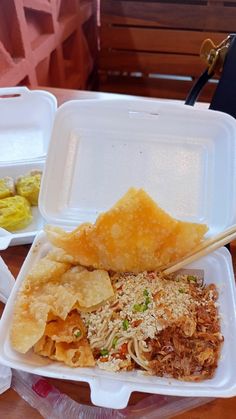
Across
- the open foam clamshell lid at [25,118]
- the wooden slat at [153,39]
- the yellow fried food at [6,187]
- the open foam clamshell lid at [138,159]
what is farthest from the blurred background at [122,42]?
the open foam clamshell lid at [138,159]

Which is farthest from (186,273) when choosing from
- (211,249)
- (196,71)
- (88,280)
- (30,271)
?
(196,71)

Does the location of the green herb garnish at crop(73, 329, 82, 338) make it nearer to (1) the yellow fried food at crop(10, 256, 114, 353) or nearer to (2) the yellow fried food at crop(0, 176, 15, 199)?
(1) the yellow fried food at crop(10, 256, 114, 353)

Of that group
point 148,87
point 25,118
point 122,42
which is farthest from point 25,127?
point 148,87

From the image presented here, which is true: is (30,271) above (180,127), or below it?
below

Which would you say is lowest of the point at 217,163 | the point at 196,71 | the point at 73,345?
the point at 196,71

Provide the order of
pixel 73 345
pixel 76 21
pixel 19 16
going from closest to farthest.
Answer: pixel 73 345
pixel 19 16
pixel 76 21

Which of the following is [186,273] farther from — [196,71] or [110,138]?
[196,71]

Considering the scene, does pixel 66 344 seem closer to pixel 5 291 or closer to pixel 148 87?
pixel 5 291

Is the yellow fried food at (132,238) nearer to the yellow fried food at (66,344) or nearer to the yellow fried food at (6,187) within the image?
the yellow fried food at (66,344)
